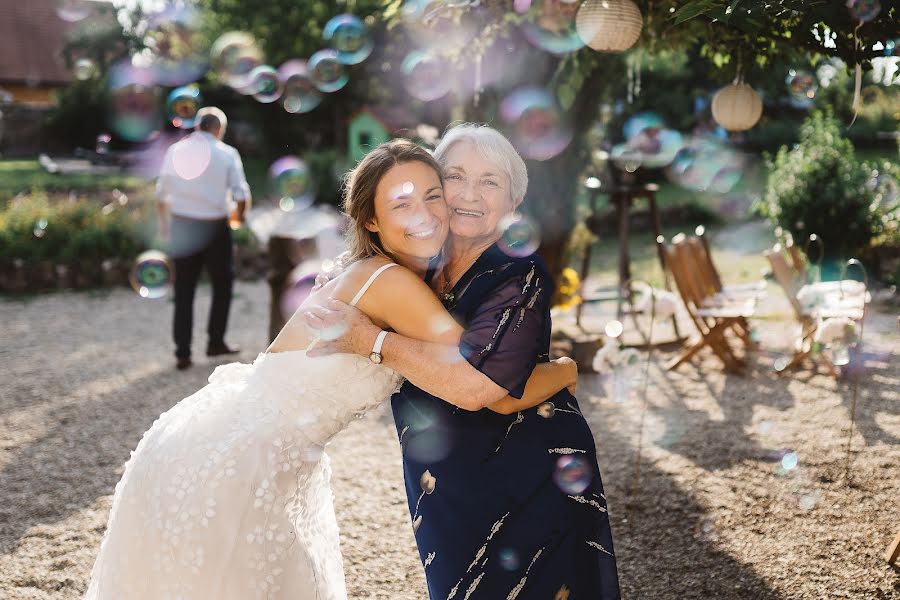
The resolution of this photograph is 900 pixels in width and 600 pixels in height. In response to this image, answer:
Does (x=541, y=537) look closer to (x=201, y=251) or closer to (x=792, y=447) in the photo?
(x=792, y=447)

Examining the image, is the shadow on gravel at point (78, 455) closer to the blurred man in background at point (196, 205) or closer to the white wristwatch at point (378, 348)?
the blurred man in background at point (196, 205)

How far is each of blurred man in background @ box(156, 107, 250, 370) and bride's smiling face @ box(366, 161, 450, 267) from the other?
5.23 metres

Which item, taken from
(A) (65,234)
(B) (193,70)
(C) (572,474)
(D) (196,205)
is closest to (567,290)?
(D) (196,205)

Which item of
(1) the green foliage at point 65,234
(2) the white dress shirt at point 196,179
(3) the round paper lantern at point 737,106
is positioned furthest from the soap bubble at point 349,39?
(1) the green foliage at point 65,234

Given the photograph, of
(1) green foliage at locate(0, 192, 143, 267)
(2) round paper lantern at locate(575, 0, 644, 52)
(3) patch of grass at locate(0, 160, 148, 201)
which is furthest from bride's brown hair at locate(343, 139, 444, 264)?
(3) patch of grass at locate(0, 160, 148, 201)

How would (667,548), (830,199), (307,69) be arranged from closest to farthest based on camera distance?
(667,548)
(307,69)
(830,199)

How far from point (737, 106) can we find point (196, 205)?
195 inches

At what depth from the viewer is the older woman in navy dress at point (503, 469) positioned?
2.27m

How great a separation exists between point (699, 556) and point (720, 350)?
12.4ft

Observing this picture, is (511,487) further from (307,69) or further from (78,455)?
(307,69)

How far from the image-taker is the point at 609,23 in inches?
165

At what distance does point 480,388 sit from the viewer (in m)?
2.22

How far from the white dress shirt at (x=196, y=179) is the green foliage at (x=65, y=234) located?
5.27 meters

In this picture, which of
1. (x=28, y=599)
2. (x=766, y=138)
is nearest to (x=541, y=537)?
(x=28, y=599)
